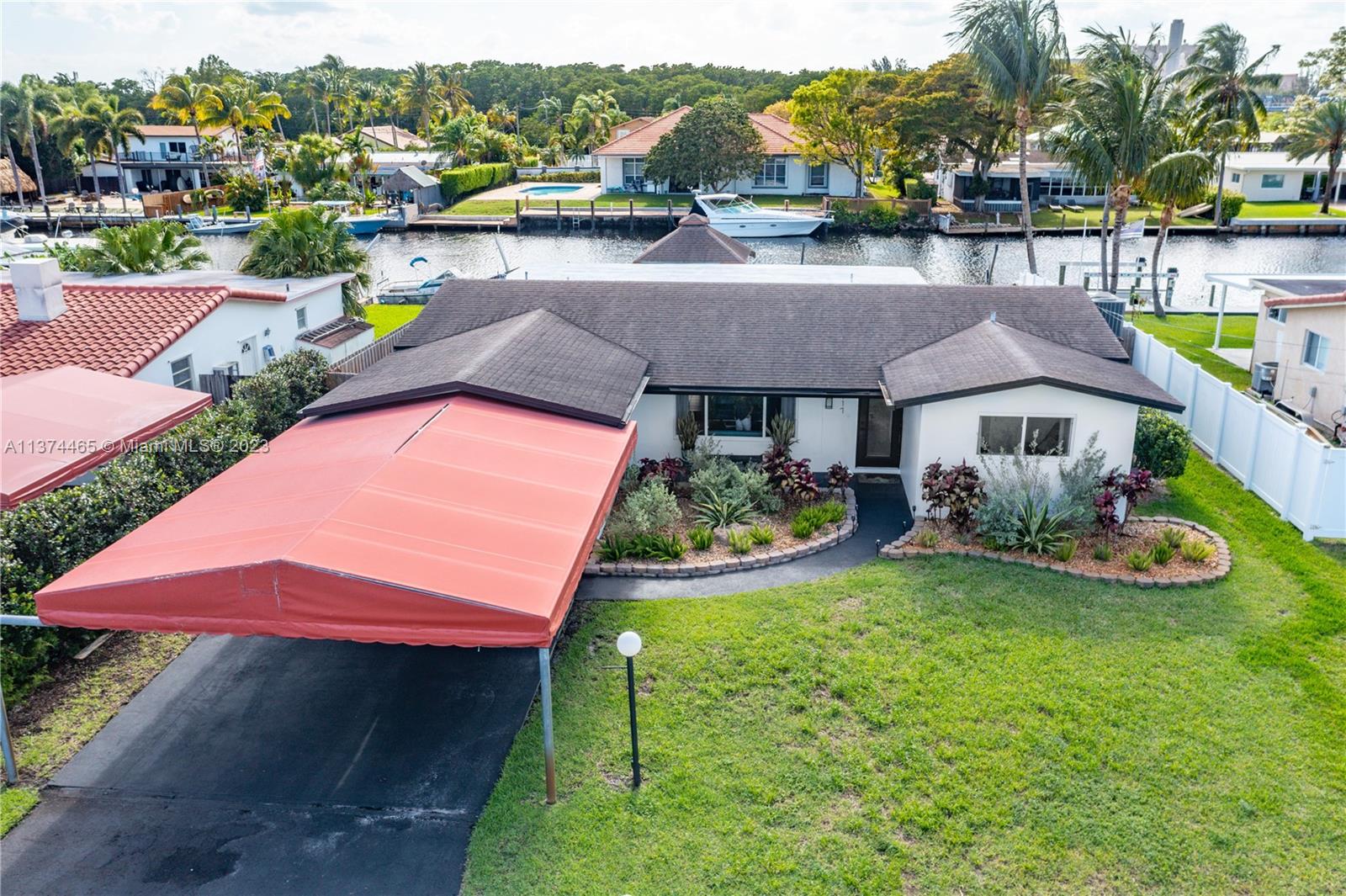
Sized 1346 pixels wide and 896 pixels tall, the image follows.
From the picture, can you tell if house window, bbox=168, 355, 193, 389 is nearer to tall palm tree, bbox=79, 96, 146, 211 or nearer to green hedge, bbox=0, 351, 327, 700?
green hedge, bbox=0, 351, 327, 700

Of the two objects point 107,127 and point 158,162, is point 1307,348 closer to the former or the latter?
point 107,127

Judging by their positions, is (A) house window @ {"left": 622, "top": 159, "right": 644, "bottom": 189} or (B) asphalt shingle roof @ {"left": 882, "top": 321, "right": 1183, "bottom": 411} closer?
(B) asphalt shingle roof @ {"left": 882, "top": 321, "right": 1183, "bottom": 411}

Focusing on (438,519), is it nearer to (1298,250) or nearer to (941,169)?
(1298,250)

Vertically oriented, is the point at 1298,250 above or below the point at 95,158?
below

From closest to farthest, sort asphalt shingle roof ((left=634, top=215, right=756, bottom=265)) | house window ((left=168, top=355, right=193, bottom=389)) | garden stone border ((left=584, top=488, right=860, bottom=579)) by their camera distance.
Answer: garden stone border ((left=584, top=488, right=860, bottom=579)) < house window ((left=168, top=355, right=193, bottom=389)) < asphalt shingle roof ((left=634, top=215, right=756, bottom=265))

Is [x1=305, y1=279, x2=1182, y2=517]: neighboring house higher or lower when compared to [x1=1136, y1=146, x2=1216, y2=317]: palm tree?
lower

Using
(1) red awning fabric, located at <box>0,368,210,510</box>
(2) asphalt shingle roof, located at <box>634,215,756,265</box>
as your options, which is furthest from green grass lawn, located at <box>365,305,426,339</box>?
(1) red awning fabric, located at <box>0,368,210,510</box>

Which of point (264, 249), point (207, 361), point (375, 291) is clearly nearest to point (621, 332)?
point (207, 361)
